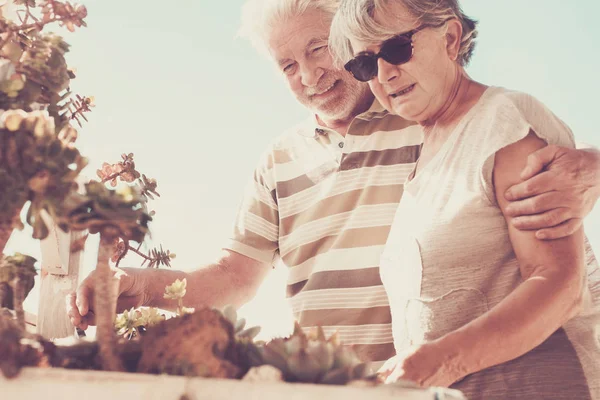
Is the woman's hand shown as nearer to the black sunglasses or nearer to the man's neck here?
the black sunglasses

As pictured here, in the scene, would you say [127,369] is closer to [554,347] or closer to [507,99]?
[554,347]

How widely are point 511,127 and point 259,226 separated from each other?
1.51 meters

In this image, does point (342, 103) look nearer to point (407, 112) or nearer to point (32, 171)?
point (407, 112)

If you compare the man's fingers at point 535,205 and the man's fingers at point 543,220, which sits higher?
the man's fingers at point 535,205

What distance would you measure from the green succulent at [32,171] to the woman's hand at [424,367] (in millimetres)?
668

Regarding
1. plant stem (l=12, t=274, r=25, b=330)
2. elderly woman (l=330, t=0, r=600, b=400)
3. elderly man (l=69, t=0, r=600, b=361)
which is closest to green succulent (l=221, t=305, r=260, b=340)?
plant stem (l=12, t=274, r=25, b=330)

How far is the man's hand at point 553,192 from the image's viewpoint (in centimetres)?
143

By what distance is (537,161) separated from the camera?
1.48m

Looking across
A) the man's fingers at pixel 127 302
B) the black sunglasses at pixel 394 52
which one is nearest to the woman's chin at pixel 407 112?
the black sunglasses at pixel 394 52

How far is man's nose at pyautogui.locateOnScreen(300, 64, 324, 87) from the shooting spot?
9.26 ft

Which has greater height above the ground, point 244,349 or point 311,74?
point 311,74

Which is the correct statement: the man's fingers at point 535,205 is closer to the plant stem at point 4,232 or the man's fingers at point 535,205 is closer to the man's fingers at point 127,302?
the plant stem at point 4,232

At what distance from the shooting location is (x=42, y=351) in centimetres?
73

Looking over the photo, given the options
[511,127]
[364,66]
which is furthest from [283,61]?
[511,127]
